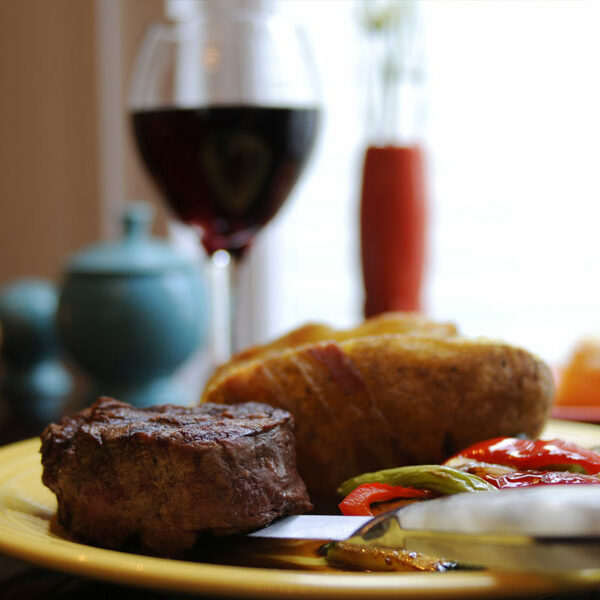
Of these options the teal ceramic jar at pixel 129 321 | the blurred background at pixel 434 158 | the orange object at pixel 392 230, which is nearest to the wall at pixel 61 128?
the blurred background at pixel 434 158

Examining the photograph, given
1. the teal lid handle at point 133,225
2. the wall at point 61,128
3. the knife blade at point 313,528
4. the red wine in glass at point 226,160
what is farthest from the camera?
the wall at point 61,128

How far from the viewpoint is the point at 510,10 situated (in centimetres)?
211

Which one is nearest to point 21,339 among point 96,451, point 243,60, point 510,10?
point 243,60

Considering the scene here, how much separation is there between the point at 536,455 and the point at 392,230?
893 mm

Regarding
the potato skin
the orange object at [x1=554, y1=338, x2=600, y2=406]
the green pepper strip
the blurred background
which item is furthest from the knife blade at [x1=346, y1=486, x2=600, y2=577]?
the blurred background

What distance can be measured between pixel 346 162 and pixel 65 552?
195 centimetres

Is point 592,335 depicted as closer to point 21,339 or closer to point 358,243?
point 358,243

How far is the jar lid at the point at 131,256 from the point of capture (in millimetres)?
1572

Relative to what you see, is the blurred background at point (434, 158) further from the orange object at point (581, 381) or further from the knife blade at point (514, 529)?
the knife blade at point (514, 529)

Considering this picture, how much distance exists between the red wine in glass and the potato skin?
448 mm

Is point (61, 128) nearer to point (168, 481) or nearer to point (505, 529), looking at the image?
point (168, 481)

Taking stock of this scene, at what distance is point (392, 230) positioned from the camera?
1566 millimetres

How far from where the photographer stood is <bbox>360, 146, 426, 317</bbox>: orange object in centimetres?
156

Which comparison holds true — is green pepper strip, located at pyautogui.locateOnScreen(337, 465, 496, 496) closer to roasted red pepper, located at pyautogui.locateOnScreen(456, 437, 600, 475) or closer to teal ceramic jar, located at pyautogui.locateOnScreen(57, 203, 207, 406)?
roasted red pepper, located at pyautogui.locateOnScreen(456, 437, 600, 475)
